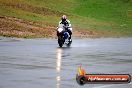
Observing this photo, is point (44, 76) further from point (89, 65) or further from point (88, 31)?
point (88, 31)

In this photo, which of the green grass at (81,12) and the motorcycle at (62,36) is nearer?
the motorcycle at (62,36)

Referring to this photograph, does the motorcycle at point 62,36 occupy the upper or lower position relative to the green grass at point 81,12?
upper

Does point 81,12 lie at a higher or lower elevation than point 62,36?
lower

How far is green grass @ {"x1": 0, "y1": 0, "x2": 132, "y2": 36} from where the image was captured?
73731 mm

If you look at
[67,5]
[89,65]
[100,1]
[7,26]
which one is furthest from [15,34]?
[100,1]

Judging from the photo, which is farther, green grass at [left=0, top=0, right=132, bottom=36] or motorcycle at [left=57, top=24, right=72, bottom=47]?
green grass at [left=0, top=0, right=132, bottom=36]

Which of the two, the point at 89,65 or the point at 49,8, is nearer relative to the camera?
the point at 89,65

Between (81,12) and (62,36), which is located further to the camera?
(81,12)

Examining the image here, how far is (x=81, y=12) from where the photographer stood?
93.7m

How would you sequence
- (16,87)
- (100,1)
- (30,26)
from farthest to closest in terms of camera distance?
1. (100,1)
2. (30,26)
3. (16,87)

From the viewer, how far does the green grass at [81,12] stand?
2903 inches

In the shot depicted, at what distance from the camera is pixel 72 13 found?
89.9 m

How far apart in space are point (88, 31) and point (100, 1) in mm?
39906

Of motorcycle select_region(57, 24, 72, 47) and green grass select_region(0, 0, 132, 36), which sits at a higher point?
motorcycle select_region(57, 24, 72, 47)
